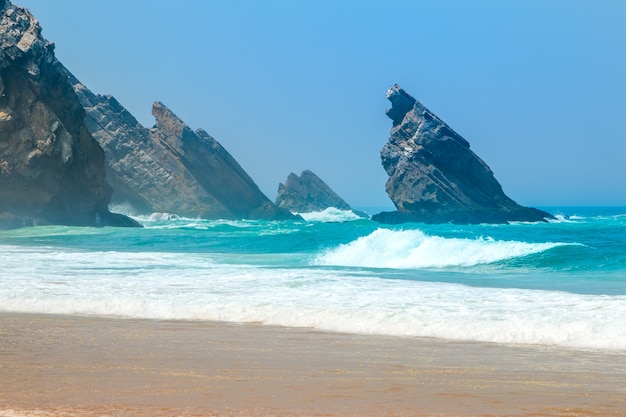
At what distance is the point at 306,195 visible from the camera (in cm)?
13588

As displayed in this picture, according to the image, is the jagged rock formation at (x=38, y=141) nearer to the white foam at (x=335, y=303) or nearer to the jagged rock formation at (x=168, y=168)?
the jagged rock formation at (x=168, y=168)

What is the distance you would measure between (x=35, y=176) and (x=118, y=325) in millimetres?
43170

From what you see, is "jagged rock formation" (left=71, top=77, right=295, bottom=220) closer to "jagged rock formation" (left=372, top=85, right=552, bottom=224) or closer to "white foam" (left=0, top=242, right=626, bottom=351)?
"jagged rock formation" (left=372, top=85, right=552, bottom=224)

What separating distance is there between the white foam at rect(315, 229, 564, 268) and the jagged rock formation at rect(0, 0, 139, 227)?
30681mm

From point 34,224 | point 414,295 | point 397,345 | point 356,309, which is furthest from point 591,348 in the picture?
point 34,224

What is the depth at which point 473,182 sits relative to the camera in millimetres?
84125

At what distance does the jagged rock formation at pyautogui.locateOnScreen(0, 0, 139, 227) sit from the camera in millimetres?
48969

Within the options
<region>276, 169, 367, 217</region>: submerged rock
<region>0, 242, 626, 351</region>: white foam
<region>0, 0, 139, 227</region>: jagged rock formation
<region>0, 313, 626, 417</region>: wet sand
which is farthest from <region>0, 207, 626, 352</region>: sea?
<region>276, 169, 367, 217</region>: submerged rock

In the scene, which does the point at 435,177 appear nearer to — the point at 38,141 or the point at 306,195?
the point at 38,141

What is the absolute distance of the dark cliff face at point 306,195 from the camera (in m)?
133

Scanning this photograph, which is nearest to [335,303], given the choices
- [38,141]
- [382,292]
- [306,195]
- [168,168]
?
[382,292]

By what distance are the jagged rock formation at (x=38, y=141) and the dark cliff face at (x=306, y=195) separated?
76.7 m

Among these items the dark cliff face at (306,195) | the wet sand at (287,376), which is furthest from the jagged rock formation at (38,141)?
the dark cliff face at (306,195)

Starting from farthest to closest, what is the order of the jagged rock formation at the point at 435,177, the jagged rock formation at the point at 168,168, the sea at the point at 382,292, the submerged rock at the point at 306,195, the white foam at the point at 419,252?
the submerged rock at the point at 306,195
the jagged rock formation at the point at 168,168
the jagged rock formation at the point at 435,177
the white foam at the point at 419,252
the sea at the point at 382,292
